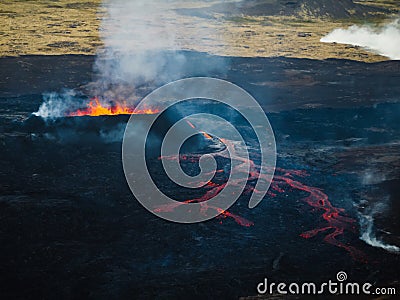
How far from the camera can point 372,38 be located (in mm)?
60438

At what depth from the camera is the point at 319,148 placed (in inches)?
1024

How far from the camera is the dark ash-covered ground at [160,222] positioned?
1434cm

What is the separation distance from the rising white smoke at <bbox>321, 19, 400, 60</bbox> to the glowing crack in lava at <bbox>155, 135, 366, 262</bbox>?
35.0 m

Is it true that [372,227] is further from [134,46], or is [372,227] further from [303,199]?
[134,46]

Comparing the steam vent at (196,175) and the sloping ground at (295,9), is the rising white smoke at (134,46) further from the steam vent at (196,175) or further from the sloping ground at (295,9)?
the sloping ground at (295,9)

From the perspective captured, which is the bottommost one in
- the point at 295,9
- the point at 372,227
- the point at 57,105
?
the point at 372,227

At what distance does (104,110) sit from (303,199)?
43.6 feet

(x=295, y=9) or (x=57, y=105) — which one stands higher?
(x=295, y=9)

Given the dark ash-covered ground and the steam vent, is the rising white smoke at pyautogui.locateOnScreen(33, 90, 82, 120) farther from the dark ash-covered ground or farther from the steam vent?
the dark ash-covered ground

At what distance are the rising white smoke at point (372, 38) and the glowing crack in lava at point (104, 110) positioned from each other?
3265 centimetres

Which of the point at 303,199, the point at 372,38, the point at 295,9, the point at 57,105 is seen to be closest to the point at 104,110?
the point at 57,105

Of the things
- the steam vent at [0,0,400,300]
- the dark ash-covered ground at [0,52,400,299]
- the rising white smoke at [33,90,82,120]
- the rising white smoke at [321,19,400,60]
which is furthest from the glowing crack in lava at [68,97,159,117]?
the rising white smoke at [321,19,400,60]

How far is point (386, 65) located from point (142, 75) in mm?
22885

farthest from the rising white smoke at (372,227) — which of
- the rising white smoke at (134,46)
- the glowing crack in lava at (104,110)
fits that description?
the rising white smoke at (134,46)
